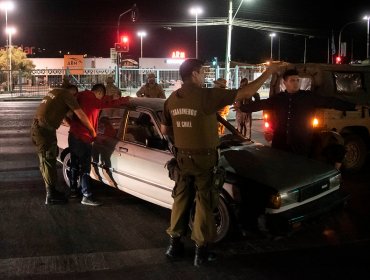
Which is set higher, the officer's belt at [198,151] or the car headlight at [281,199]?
the officer's belt at [198,151]

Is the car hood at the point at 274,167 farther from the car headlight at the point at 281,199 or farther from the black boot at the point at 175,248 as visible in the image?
the black boot at the point at 175,248

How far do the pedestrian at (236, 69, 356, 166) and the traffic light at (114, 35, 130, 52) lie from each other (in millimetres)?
16629

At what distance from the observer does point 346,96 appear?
9.02m

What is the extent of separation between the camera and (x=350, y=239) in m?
5.59

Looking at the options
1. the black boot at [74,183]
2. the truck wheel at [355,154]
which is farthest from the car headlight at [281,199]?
the truck wheel at [355,154]

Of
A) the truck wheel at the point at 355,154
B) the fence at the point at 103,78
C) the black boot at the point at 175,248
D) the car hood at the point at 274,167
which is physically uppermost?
the fence at the point at 103,78

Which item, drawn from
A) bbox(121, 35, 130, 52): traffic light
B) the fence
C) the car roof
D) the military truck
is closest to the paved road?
the car roof

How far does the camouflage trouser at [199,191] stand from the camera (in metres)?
4.55

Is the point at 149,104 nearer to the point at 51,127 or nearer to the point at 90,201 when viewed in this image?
the point at 51,127

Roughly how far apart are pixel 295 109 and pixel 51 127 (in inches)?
125

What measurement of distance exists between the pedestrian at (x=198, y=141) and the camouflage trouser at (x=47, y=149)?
266 centimetres

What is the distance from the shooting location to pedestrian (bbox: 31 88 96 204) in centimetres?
665

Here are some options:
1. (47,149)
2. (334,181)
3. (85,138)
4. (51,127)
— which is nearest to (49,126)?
(51,127)

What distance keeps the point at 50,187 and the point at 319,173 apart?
356 centimetres
